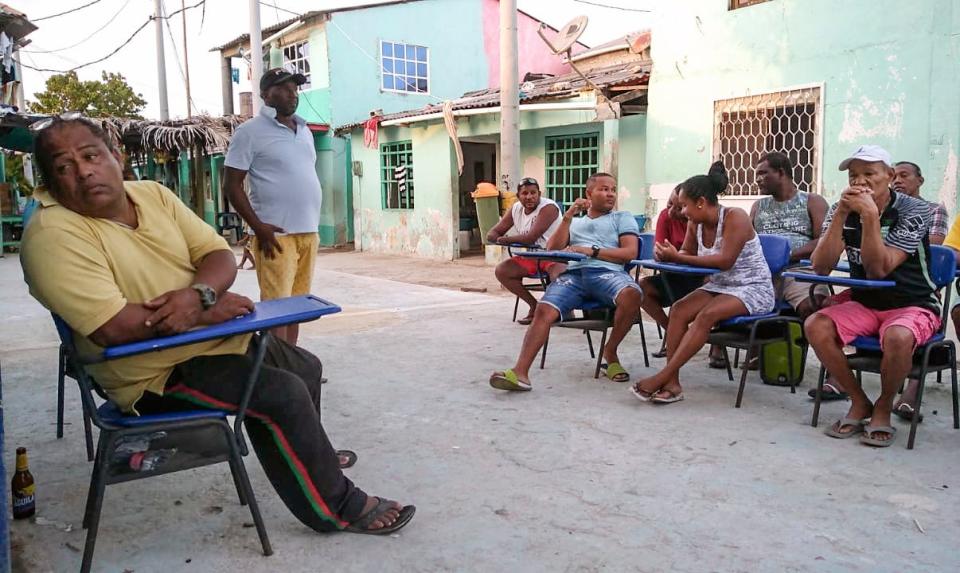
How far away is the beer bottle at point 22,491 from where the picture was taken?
2.72 meters

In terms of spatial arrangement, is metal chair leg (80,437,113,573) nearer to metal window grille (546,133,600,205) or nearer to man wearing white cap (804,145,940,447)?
man wearing white cap (804,145,940,447)

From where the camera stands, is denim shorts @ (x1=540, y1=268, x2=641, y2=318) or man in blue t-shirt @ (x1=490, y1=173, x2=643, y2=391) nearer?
man in blue t-shirt @ (x1=490, y1=173, x2=643, y2=391)

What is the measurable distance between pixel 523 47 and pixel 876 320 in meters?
17.6

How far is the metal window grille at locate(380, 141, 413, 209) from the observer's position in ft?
51.3

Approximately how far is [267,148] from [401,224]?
11.6 meters

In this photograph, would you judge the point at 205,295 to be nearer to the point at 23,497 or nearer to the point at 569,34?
the point at 23,497

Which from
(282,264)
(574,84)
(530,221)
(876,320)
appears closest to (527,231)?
(530,221)

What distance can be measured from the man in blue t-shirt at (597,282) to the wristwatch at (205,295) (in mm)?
2222

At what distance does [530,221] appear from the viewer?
6527 millimetres

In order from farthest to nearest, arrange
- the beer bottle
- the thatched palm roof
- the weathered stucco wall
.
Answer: the thatched palm roof
the weathered stucco wall
the beer bottle

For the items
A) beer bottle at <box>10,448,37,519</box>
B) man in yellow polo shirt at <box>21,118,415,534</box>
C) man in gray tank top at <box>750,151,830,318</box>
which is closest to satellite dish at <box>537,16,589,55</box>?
man in gray tank top at <box>750,151,830,318</box>

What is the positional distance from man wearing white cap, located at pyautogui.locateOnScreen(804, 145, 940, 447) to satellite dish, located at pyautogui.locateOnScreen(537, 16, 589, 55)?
6878mm

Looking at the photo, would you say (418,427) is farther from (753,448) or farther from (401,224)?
(401,224)

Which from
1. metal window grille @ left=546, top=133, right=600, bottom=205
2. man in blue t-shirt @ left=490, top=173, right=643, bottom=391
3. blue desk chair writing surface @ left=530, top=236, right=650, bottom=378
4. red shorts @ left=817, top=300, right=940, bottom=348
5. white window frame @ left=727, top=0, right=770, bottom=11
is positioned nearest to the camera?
red shorts @ left=817, top=300, right=940, bottom=348
